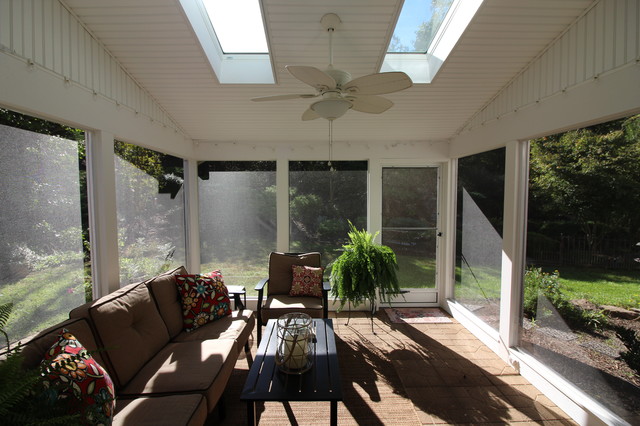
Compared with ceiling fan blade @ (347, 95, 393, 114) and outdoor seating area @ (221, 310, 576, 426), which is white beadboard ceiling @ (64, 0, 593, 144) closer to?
ceiling fan blade @ (347, 95, 393, 114)

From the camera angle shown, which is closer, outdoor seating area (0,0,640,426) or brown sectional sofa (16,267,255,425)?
brown sectional sofa (16,267,255,425)

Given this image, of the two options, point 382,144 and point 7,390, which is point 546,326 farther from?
point 7,390

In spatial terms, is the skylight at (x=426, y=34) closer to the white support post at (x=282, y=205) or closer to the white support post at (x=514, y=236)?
the white support post at (x=514, y=236)

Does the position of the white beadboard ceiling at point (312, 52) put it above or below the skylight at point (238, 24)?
below

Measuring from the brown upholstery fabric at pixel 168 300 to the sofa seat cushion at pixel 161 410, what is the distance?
31.2 inches

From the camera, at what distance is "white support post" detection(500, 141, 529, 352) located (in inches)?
113

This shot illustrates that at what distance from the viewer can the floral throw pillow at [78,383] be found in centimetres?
137

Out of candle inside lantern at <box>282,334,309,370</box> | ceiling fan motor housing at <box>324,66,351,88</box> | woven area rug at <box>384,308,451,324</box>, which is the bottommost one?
woven area rug at <box>384,308,451,324</box>

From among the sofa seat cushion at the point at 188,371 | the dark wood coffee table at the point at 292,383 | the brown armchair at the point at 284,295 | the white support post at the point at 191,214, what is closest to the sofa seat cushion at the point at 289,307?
→ the brown armchair at the point at 284,295

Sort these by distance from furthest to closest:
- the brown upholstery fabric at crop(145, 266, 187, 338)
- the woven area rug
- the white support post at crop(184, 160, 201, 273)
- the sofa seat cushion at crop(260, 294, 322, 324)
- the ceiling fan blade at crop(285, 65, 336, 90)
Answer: the white support post at crop(184, 160, 201, 273) → the woven area rug → the sofa seat cushion at crop(260, 294, 322, 324) → the brown upholstery fabric at crop(145, 266, 187, 338) → the ceiling fan blade at crop(285, 65, 336, 90)

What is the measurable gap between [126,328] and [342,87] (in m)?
2.14

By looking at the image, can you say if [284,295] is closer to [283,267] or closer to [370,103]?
[283,267]

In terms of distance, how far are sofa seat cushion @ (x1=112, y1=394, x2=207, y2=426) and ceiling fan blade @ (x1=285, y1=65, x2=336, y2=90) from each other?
1.91 metres

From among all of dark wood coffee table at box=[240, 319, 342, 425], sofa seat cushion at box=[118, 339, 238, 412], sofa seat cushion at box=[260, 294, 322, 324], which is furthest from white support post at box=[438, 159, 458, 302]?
sofa seat cushion at box=[118, 339, 238, 412]
